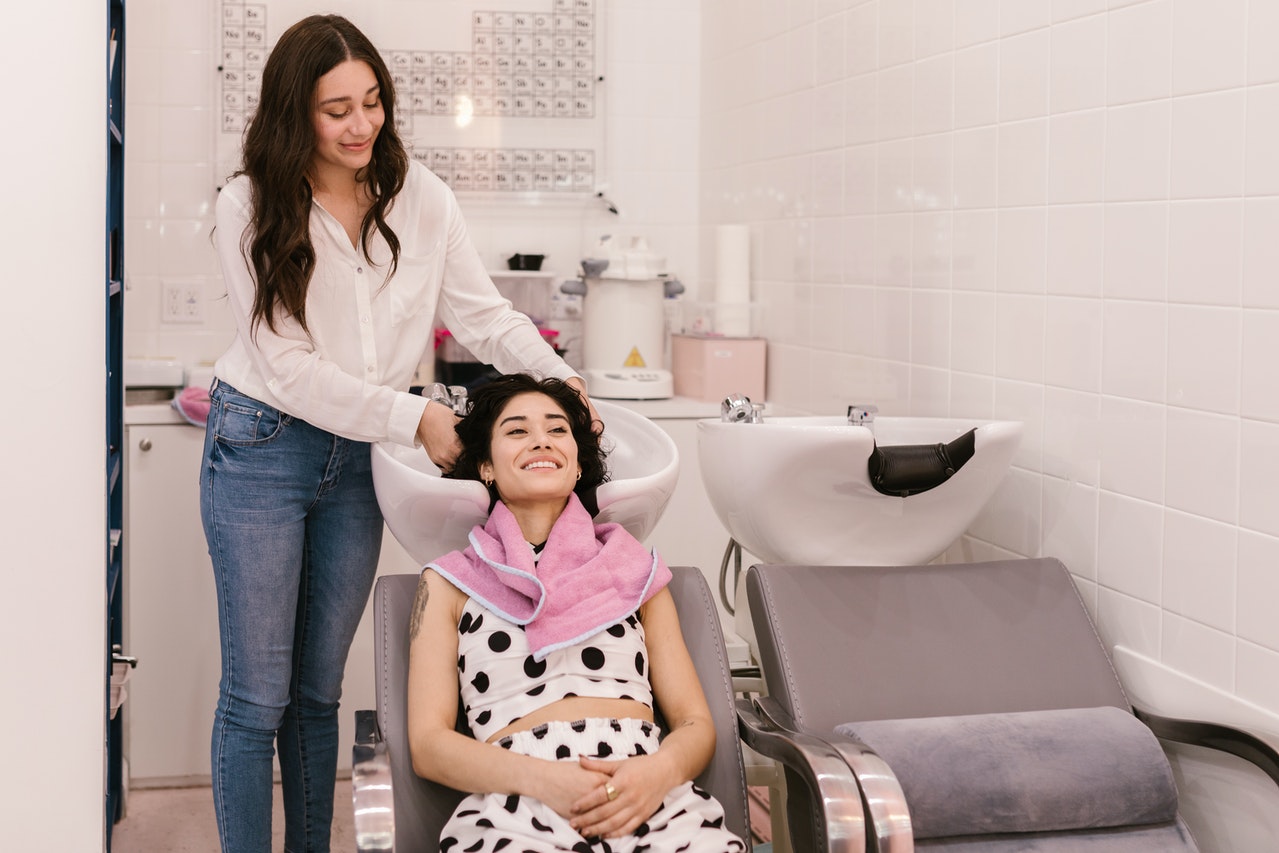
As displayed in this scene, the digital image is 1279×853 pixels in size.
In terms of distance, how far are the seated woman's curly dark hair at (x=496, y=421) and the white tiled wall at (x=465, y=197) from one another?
1.49m

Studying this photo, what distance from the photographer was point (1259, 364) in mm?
1673

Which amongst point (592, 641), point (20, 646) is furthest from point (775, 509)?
point (20, 646)

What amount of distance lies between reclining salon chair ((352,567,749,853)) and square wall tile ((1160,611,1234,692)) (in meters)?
0.67

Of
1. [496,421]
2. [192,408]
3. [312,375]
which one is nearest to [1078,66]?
[496,421]

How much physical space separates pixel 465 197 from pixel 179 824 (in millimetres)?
1796

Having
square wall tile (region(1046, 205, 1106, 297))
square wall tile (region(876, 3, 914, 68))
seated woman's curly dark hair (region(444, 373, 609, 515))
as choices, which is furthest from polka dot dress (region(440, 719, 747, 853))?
square wall tile (region(876, 3, 914, 68))

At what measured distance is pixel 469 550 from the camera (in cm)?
182

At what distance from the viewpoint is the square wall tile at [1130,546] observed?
1.88 m

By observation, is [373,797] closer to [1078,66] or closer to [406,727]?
[406,727]

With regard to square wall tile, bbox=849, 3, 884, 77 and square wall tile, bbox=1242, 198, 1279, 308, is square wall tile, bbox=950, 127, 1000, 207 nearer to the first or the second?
square wall tile, bbox=849, 3, 884, 77

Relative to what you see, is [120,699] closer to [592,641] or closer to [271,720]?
[271,720]

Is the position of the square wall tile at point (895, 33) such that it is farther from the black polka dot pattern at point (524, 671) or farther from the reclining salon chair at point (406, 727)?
the black polka dot pattern at point (524, 671)

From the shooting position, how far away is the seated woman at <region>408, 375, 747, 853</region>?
5.05 feet

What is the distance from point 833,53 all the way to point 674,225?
95 centimetres
